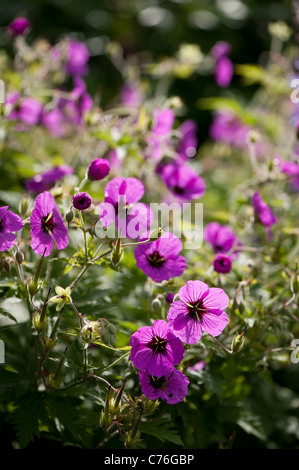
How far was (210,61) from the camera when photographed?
2398 mm

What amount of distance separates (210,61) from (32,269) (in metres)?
1.50

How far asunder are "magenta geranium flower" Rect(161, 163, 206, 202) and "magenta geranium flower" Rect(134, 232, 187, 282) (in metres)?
0.39

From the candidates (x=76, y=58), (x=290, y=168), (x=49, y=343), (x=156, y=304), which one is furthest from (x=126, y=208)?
(x=76, y=58)

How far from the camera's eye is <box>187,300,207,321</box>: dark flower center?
41.5 inches

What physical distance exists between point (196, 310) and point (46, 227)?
13.4 inches

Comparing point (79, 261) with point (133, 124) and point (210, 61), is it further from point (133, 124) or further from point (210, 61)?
point (210, 61)

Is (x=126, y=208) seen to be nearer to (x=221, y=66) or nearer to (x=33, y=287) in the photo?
(x=33, y=287)

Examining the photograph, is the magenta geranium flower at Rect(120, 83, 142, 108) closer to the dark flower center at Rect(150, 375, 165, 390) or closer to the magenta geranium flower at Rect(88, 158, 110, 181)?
the magenta geranium flower at Rect(88, 158, 110, 181)

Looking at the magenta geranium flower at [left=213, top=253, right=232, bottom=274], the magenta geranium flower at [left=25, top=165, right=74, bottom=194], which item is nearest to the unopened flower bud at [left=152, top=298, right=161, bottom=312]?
the magenta geranium flower at [left=213, top=253, right=232, bottom=274]

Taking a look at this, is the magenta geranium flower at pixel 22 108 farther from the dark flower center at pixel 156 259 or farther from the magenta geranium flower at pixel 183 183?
the dark flower center at pixel 156 259

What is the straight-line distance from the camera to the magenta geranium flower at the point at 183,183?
1532 mm

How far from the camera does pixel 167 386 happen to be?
104 cm

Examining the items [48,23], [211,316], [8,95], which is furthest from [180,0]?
[211,316]
